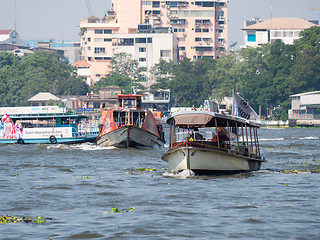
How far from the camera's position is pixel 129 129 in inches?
1711

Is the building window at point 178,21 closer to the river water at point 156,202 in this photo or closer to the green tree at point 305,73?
the green tree at point 305,73

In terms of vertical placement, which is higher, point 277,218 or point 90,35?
point 90,35

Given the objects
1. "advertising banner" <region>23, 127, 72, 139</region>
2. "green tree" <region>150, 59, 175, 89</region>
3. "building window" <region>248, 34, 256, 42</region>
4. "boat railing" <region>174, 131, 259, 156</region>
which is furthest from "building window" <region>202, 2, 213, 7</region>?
"boat railing" <region>174, 131, 259, 156</region>

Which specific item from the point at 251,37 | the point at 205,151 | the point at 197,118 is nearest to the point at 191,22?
the point at 251,37

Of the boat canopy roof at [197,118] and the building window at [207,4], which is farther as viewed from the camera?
the building window at [207,4]

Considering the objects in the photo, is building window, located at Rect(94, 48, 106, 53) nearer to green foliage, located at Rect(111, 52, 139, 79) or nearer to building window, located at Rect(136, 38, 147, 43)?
green foliage, located at Rect(111, 52, 139, 79)

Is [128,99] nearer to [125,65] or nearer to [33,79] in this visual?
[33,79]

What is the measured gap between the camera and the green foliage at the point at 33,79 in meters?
137

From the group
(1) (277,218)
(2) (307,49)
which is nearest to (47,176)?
(1) (277,218)

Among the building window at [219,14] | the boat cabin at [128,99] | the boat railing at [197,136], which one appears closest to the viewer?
the boat railing at [197,136]

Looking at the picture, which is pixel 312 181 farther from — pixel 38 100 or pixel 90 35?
pixel 90 35

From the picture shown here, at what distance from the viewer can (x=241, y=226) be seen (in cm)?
1666

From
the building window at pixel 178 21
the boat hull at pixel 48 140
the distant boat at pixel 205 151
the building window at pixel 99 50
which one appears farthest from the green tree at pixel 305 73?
the distant boat at pixel 205 151

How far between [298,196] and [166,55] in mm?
139595
